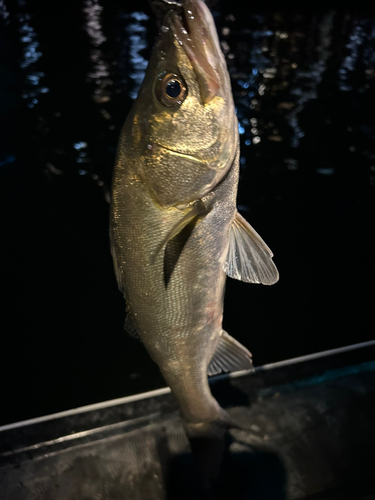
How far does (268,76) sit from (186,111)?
5210mm

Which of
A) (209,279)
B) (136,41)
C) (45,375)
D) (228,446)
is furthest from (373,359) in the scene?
(136,41)

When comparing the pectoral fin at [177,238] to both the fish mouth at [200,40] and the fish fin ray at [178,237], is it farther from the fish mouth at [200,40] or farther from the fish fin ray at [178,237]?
the fish mouth at [200,40]

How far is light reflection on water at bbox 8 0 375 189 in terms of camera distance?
12.4 ft

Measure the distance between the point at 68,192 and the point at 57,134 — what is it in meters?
0.90

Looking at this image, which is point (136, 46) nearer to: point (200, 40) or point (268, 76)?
point (268, 76)

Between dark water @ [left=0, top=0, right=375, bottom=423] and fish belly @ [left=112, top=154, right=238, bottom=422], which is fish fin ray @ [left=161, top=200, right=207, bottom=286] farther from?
dark water @ [left=0, top=0, right=375, bottom=423]

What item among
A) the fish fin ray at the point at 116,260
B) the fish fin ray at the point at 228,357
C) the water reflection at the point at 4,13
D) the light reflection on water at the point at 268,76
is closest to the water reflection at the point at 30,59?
the light reflection on water at the point at 268,76

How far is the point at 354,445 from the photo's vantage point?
163 centimetres

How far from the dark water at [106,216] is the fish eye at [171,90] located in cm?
217

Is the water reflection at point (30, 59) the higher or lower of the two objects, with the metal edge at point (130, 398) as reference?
higher

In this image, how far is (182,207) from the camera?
0.86 meters

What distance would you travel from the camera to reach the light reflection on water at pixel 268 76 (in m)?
3.77

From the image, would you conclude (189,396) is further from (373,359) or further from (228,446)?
(373,359)

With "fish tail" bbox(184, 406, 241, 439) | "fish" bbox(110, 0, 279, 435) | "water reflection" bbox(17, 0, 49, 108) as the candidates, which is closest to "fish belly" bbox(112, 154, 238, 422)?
"fish" bbox(110, 0, 279, 435)
